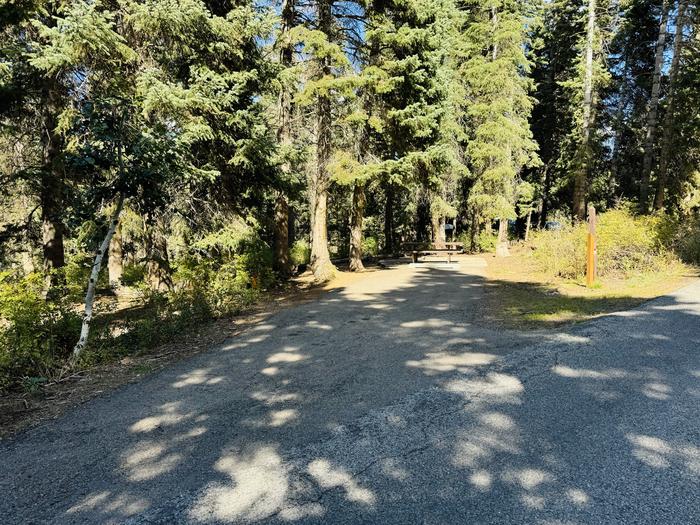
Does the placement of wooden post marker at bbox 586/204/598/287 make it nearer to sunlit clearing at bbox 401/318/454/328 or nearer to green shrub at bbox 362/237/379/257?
sunlit clearing at bbox 401/318/454/328

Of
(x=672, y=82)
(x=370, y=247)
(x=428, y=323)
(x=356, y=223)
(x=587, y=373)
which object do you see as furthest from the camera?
(x=370, y=247)

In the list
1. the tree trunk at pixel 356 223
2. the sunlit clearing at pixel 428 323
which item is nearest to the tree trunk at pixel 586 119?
the tree trunk at pixel 356 223

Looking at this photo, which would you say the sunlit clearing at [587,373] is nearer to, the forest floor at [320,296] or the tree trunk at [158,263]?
the forest floor at [320,296]

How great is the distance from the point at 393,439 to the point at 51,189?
8.82 metres

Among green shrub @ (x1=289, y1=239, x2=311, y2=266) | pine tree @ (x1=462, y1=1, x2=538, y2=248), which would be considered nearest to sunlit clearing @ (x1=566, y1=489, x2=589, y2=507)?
pine tree @ (x1=462, y1=1, x2=538, y2=248)

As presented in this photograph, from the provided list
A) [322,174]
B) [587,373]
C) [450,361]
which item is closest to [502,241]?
[322,174]

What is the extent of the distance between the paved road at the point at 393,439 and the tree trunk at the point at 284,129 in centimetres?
840

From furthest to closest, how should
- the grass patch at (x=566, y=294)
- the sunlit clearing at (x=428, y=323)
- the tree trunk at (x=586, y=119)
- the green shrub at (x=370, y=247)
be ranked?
1. the green shrub at (x=370, y=247)
2. the tree trunk at (x=586, y=119)
3. the grass patch at (x=566, y=294)
4. the sunlit clearing at (x=428, y=323)

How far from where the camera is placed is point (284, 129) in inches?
535

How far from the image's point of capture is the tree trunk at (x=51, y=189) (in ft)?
28.0

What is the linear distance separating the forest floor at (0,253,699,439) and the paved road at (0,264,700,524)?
45 cm

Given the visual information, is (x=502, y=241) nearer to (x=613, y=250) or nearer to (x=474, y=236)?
(x=474, y=236)

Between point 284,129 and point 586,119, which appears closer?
point 284,129

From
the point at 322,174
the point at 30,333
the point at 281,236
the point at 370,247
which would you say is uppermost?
the point at 322,174
